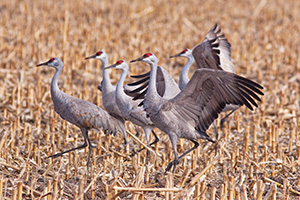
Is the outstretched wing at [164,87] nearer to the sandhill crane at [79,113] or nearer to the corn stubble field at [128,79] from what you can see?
the sandhill crane at [79,113]

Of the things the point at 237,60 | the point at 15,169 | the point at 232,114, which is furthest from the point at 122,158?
the point at 237,60

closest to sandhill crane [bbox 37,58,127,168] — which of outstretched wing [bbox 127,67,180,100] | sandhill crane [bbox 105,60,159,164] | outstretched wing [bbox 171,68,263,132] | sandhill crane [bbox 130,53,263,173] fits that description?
sandhill crane [bbox 105,60,159,164]

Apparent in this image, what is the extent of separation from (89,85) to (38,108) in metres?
1.77

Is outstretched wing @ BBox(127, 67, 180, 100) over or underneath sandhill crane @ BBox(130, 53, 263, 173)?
over

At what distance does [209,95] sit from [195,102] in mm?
171

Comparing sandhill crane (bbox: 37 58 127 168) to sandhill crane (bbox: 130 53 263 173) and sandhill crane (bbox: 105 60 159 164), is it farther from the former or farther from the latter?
sandhill crane (bbox: 130 53 263 173)

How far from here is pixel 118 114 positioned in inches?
219

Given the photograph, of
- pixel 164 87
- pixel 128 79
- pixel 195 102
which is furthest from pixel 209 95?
pixel 128 79

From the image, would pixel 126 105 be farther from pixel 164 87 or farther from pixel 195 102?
pixel 195 102

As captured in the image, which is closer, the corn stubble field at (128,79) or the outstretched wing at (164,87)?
the corn stubble field at (128,79)

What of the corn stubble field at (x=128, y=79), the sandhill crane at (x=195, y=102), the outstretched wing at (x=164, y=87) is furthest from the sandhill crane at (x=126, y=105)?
the sandhill crane at (x=195, y=102)

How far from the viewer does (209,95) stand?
4625mm

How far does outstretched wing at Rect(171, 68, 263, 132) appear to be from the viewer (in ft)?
14.3

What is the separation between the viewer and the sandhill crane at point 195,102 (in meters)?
4.44
